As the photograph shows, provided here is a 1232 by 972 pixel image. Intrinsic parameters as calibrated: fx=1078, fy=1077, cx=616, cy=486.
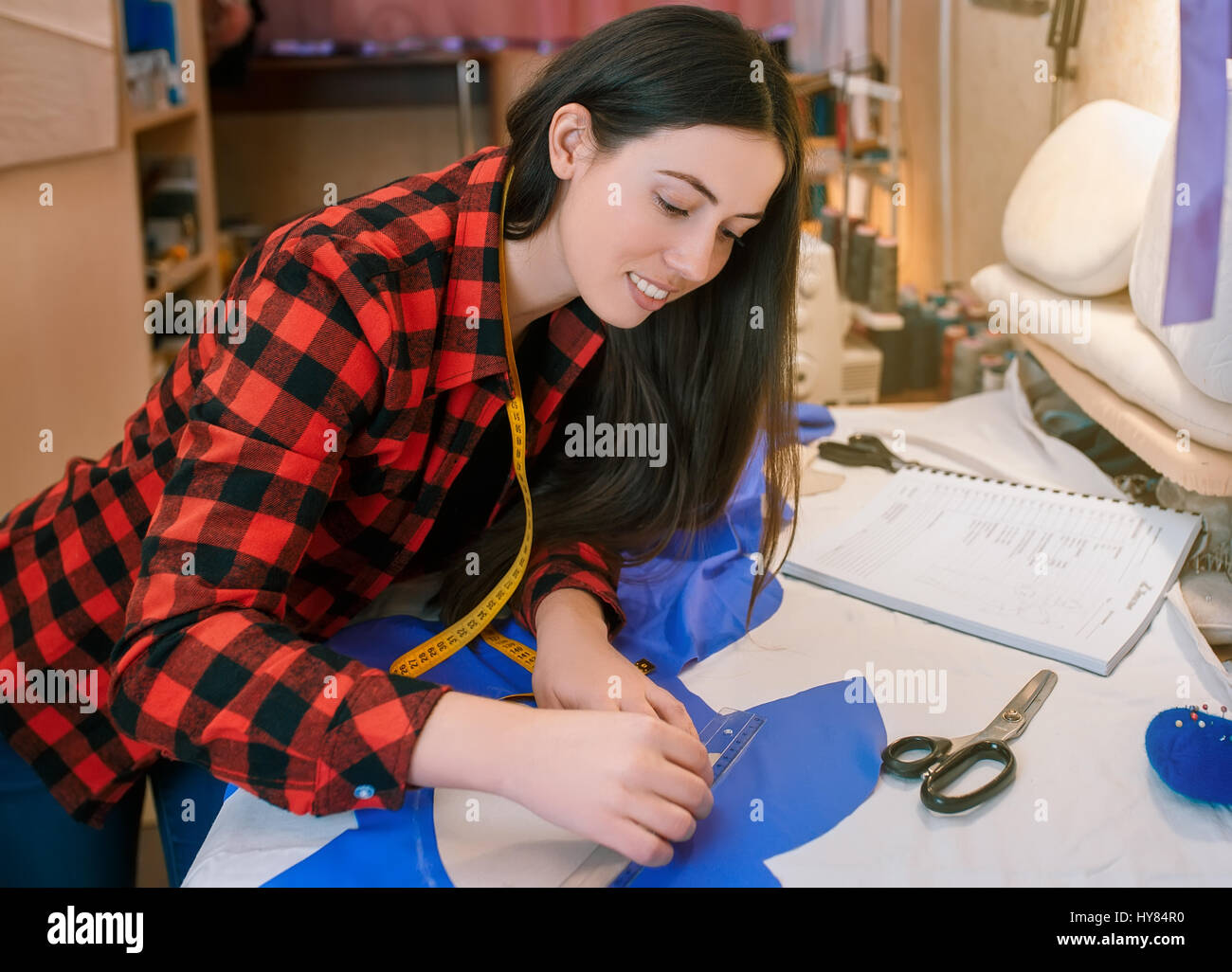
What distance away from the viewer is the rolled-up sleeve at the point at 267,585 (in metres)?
0.67

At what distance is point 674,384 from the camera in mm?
1097

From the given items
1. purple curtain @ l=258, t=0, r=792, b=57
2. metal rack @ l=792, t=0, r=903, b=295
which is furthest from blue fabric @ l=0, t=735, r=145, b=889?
purple curtain @ l=258, t=0, r=792, b=57

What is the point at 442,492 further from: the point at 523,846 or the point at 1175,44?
the point at 1175,44

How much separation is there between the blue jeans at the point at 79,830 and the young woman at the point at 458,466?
0.16 feet

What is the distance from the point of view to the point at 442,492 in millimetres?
958

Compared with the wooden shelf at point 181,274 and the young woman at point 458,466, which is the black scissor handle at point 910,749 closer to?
the young woman at point 458,466

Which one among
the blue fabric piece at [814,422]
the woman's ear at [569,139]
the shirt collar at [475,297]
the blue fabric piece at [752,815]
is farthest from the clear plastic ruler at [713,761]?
the blue fabric piece at [814,422]

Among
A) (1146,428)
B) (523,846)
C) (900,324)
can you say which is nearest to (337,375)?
(523,846)

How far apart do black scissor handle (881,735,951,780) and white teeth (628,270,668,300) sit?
409mm

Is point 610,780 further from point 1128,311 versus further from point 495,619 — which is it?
point 1128,311

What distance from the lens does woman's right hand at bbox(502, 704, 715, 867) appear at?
64cm

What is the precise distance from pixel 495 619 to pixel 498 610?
0.04 meters
